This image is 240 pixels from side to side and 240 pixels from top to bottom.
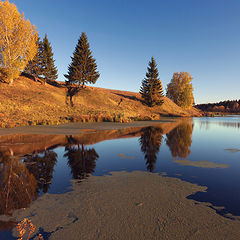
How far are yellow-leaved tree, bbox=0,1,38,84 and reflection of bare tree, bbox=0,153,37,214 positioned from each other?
30442 millimetres

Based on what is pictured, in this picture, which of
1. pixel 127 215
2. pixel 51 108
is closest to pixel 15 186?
pixel 127 215

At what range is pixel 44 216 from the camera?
274 cm

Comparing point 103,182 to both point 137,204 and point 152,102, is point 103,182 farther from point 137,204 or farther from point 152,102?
point 152,102

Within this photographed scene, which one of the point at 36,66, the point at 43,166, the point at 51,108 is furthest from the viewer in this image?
the point at 36,66

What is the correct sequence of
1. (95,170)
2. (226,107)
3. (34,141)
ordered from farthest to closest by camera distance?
(226,107), (34,141), (95,170)

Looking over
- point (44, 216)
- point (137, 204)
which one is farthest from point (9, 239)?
point (137, 204)

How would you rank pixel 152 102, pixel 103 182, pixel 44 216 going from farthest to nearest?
pixel 152 102, pixel 103 182, pixel 44 216

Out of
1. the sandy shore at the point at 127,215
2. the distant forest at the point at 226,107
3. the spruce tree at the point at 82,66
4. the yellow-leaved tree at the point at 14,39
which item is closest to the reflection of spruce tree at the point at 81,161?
the sandy shore at the point at 127,215

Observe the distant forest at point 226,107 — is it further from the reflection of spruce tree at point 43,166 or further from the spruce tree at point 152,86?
the reflection of spruce tree at point 43,166

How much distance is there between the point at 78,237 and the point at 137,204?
1.30 metres

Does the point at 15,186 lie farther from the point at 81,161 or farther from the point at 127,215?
the point at 127,215

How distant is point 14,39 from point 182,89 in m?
50.9

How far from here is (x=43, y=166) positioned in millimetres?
5375

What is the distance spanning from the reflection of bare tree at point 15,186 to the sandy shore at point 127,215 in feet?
0.93
